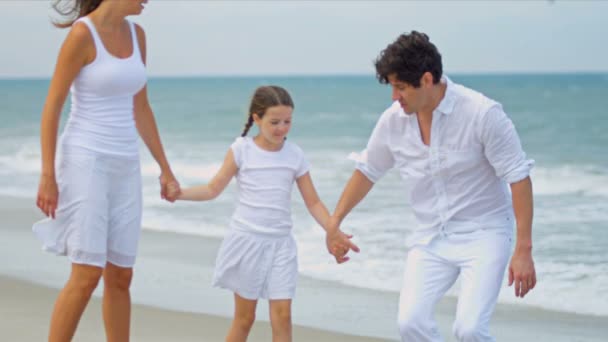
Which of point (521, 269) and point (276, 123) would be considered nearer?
point (521, 269)

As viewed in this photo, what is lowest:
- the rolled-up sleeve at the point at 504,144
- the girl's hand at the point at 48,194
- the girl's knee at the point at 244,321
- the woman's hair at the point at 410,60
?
the girl's knee at the point at 244,321

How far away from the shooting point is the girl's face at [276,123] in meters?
4.99

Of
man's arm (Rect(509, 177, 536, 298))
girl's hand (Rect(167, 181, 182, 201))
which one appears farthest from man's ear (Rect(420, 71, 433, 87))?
girl's hand (Rect(167, 181, 182, 201))

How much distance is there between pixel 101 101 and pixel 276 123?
3.16ft

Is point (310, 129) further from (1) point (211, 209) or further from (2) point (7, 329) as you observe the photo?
(2) point (7, 329)

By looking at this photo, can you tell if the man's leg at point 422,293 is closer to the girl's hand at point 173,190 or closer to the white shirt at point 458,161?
the white shirt at point 458,161

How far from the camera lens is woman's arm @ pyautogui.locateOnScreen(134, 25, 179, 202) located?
15.5 ft

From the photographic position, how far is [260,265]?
4.92m

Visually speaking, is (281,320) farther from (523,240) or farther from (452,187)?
(523,240)

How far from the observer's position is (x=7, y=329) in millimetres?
5973

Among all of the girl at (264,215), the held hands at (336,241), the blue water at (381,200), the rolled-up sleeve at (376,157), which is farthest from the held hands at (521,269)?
the blue water at (381,200)

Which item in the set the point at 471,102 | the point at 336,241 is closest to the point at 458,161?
the point at 471,102

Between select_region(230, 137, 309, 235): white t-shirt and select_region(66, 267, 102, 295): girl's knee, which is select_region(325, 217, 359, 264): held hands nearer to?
select_region(230, 137, 309, 235): white t-shirt

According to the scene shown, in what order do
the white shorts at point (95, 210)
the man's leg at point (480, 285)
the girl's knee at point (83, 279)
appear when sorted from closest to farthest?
1. the man's leg at point (480, 285)
2. the white shorts at point (95, 210)
3. the girl's knee at point (83, 279)
